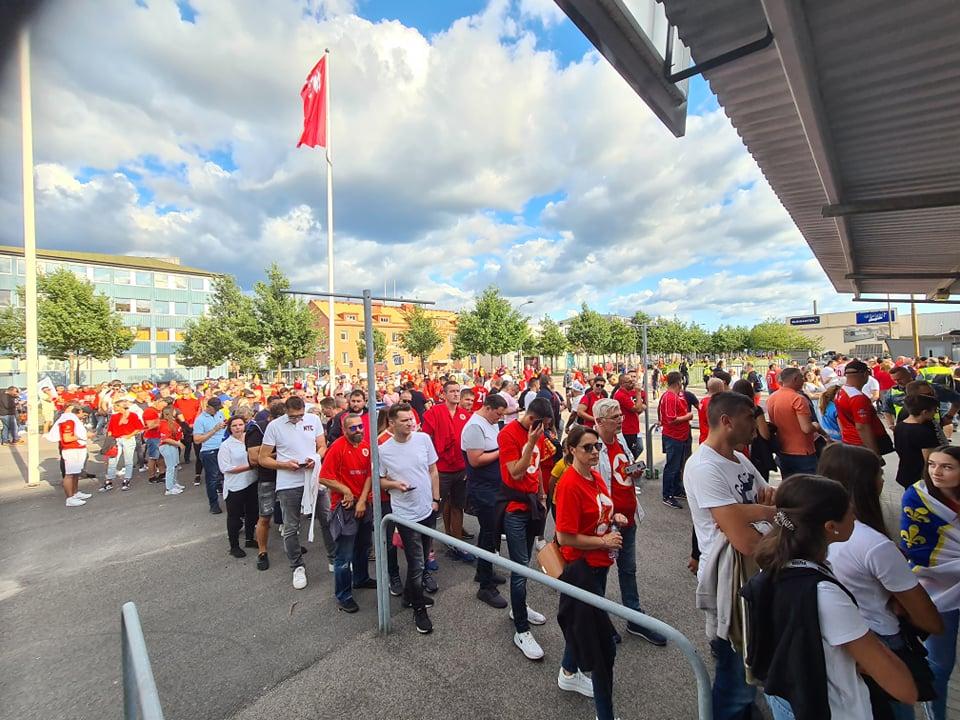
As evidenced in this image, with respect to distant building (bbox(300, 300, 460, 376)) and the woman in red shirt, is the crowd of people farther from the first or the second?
distant building (bbox(300, 300, 460, 376))

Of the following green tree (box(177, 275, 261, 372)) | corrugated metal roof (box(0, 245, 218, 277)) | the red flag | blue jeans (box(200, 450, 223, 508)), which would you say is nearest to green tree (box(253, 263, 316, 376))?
green tree (box(177, 275, 261, 372))

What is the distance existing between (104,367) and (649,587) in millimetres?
59512

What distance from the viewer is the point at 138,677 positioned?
57.1 inches

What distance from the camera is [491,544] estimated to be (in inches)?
161

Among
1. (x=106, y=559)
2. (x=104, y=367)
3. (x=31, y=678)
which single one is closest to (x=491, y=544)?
(x=31, y=678)

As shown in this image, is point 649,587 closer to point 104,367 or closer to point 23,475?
point 23,475

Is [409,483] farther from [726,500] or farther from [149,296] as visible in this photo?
[149,296]

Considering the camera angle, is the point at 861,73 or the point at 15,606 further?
the point at 15,606

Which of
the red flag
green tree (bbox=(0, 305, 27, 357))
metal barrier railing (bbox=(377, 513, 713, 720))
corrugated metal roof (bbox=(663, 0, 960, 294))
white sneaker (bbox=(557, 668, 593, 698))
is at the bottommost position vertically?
white sneaker (bbox=(557, 668, 593, 698))

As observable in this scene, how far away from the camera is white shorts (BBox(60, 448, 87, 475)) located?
7.62m

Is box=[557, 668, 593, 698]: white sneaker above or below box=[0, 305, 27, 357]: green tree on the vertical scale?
below

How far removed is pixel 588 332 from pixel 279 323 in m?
33.1

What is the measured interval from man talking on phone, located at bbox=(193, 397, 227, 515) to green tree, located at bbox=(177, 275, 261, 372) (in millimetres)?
25120

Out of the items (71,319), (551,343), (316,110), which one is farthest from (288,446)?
(551,343)
